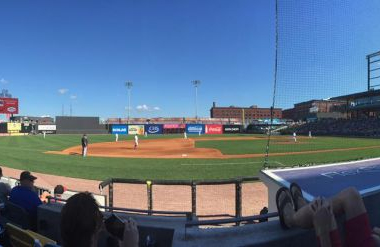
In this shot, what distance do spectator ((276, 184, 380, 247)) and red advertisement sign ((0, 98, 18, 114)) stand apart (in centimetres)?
7350

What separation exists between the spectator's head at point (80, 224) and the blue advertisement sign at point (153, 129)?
71202 millimetres

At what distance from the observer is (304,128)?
68000mm

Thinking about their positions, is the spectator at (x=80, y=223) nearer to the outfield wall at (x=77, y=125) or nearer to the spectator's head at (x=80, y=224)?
the spectator's head at (x=80, y=224)

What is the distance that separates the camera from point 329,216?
90.7 inches

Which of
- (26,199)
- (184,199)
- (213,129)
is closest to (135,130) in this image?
(213,129)

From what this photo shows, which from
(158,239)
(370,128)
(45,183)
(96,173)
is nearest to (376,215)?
(158,239)

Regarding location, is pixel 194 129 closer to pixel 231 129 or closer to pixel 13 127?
pixel 231 129

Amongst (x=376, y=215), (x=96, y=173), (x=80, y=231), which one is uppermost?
(x=80, y=231)

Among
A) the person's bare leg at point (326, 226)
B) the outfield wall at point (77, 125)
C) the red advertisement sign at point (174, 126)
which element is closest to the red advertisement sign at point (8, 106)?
the outfield wall at point (77, 125)

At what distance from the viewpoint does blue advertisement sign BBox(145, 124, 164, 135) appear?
73.5 meters

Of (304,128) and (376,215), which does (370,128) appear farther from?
(376,215)

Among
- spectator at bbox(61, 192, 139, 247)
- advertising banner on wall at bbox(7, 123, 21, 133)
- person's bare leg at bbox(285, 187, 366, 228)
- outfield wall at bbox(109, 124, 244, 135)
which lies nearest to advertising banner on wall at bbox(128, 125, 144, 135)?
outfield wall at bbox(109, 124, 244, 135)

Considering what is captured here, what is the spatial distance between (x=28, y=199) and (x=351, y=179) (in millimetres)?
4669

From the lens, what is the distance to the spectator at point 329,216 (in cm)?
231
